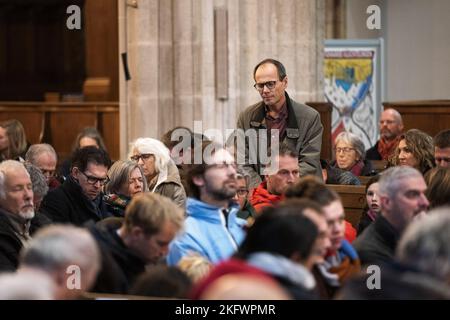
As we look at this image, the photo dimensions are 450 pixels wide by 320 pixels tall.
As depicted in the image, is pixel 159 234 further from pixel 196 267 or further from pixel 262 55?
pixel 262 55

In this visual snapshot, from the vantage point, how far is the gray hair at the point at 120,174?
29.8 feet

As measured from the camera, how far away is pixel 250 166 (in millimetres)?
9023

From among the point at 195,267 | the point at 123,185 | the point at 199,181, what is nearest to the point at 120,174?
the point at 123,185

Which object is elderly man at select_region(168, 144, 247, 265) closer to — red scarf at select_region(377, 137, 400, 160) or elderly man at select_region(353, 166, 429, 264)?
elderly man at select_region(353, 166, 429, 264)

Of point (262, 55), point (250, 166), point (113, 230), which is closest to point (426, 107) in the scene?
point (262, 55)

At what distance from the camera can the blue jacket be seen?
6.79m

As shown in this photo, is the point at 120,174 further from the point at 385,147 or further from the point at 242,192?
the point at 385,147

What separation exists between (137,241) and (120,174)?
112 inches

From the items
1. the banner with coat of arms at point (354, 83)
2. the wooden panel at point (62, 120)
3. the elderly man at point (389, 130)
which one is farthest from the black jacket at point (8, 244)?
the wooden panel at point (62, 120)

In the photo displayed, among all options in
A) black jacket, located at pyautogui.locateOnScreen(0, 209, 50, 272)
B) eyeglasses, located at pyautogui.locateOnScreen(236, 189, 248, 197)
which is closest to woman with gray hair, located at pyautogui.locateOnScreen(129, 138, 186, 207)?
eyeglasses, located at pyautogui.locateOnScreen(236, 189, 248, 197)

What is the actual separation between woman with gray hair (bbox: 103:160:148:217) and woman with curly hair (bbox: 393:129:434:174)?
1.79 m

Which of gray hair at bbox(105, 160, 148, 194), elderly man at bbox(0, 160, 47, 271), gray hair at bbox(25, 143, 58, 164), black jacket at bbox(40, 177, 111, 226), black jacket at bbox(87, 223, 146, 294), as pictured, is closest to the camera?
black jacket at bbox(87, 223, 146, 294)

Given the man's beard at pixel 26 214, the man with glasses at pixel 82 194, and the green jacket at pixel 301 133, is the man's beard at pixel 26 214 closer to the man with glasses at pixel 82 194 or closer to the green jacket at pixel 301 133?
the man with glasses at pixel 82 194

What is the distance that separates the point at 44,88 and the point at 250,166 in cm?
1539
